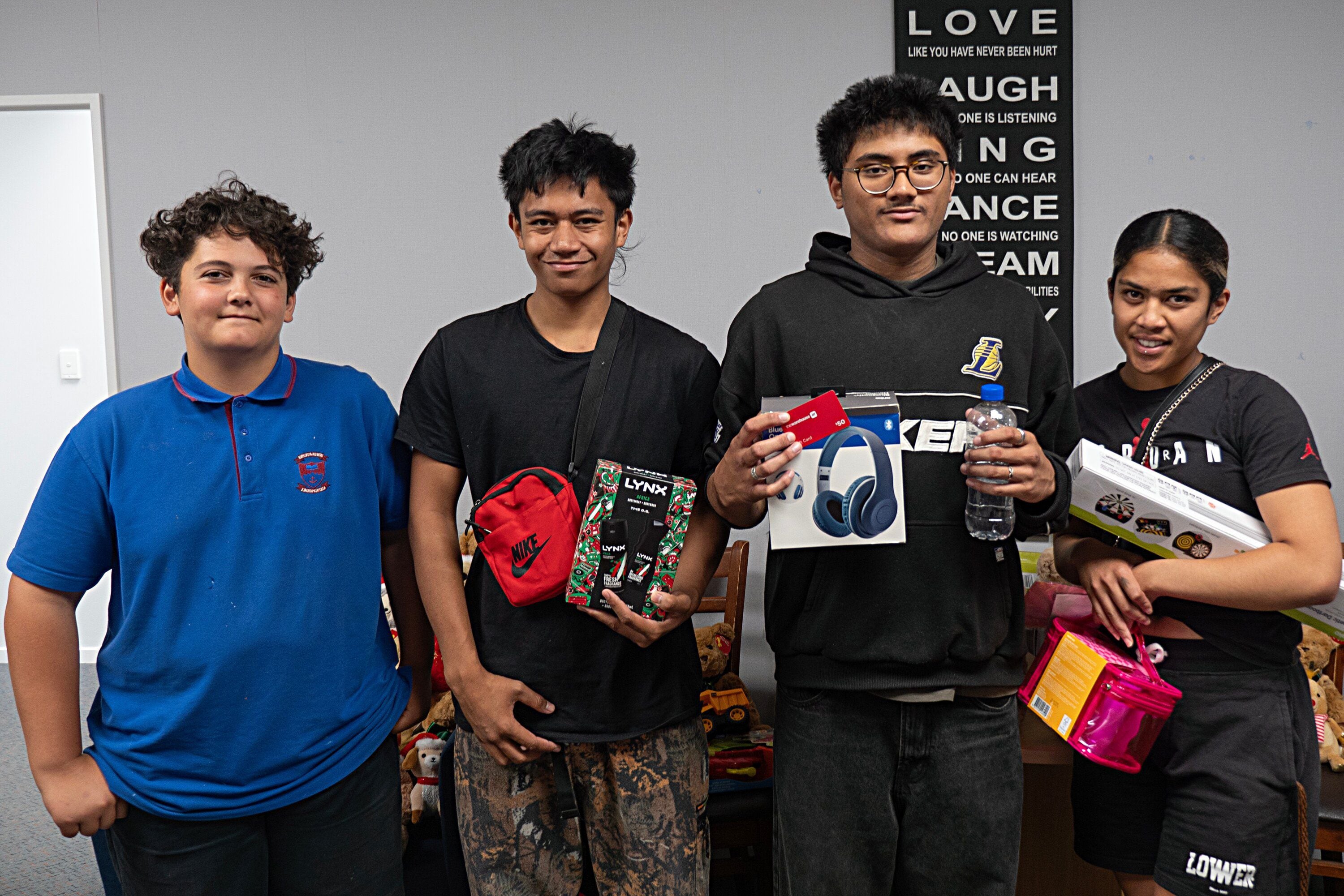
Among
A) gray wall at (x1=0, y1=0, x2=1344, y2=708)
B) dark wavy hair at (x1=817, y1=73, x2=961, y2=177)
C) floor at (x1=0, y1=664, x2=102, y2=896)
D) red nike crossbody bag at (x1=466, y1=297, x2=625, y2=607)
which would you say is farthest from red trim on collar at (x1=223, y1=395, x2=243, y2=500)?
gray wall at (x1=0, y1=0, x2=1344, y2=708)

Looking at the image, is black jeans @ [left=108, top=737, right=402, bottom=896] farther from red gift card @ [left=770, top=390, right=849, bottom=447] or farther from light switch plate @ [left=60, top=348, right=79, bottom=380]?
light switch plate @ [left=60, top=348, right=79, bottom=380]

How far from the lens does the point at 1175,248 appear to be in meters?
1.58

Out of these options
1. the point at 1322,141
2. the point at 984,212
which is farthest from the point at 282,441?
the point at 1322,141

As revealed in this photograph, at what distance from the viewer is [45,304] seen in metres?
4.42

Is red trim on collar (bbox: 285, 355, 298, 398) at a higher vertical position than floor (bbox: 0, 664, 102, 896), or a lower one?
higher

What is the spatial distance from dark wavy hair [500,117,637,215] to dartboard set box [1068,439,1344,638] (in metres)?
0.94

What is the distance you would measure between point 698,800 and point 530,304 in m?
0.97

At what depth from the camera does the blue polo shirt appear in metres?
1.31

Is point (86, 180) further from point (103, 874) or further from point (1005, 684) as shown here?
point (1005, 684)

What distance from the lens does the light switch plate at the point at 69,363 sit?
4434 millimetres

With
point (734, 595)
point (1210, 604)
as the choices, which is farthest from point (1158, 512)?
point (734, 595)

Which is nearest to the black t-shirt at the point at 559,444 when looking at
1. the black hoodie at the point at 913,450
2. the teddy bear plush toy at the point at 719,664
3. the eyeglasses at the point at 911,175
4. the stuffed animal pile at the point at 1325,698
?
the black hoodie at the point at 913,450

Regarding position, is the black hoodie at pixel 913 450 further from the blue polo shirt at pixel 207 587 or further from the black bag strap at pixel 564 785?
the blue polo shirt at pixel 207 587

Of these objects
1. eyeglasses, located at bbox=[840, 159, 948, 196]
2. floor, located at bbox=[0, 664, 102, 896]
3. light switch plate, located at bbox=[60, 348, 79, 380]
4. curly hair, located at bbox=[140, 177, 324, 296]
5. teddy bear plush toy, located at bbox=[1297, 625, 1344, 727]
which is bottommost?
floor, located at bbox=[0, 664, 102, 896]
